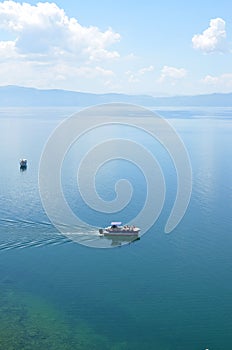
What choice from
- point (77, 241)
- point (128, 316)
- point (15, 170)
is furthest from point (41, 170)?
point (128, 316)

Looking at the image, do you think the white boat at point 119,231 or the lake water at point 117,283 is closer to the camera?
the lake water at point 117,283

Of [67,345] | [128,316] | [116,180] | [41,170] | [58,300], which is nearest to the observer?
[67,345]

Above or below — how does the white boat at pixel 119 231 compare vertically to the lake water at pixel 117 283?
above

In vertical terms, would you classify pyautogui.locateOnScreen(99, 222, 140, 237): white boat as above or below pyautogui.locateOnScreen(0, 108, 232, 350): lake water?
above

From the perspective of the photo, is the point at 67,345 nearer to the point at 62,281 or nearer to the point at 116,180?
the point at 62,281

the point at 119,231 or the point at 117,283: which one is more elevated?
the point at 119,231

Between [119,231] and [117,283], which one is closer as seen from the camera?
[117,283]

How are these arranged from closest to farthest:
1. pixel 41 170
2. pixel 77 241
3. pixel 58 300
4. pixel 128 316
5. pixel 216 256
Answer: pixel 128 316, pixel 58 300, pixel 216 256, pixel 77 241, pixel 41 170

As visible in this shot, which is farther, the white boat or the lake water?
the white boat
